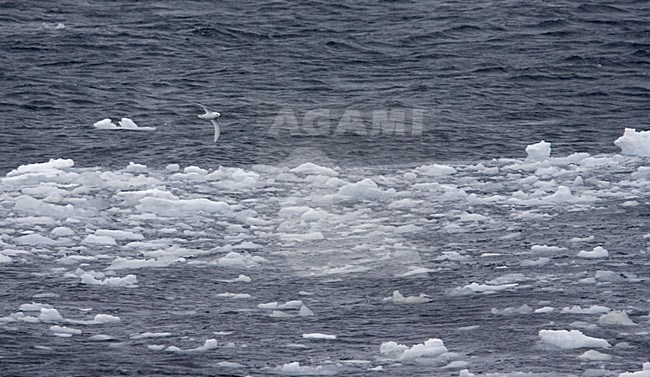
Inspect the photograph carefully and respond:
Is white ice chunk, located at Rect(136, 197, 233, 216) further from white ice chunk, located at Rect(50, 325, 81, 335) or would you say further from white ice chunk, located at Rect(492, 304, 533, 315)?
white ice chunk, located at Rect(492, 304, 533, 315)

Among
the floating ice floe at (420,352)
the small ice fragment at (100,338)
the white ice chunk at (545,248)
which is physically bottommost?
the floating ice floe at (420,352)

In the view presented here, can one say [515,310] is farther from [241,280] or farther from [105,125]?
[105,125]

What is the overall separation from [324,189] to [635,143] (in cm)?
555

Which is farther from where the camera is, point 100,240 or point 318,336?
point 100,240

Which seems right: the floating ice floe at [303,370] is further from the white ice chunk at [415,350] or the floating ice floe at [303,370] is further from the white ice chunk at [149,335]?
the white ice chunk at [149,335]

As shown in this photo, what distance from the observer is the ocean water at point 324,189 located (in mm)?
12984

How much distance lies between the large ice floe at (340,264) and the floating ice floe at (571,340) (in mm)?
24

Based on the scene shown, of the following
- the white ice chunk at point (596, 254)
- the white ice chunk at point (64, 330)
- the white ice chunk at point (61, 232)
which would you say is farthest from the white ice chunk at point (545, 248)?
the white ice chunk at point (61, 232)

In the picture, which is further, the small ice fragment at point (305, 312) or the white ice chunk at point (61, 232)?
the white ice chunk at point (61, 232)

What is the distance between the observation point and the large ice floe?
12625mm

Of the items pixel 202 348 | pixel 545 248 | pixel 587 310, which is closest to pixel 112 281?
pixel 202 348

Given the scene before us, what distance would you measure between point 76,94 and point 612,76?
11410mm

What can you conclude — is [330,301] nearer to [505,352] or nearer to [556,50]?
[505,352]

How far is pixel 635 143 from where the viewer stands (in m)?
20.2
